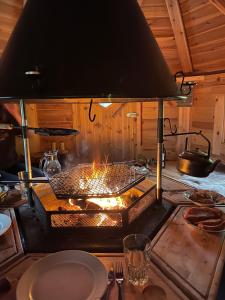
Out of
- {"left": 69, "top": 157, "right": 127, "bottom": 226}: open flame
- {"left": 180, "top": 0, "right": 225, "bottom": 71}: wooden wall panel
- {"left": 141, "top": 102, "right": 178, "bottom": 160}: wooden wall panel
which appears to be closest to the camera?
{"left": 69, "top": 157, "right": 127, "bottom": 226}: open flame

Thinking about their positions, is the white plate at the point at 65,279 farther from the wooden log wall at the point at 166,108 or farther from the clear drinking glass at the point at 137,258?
the wooden log wall at the point at 166,108

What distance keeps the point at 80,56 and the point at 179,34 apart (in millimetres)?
2363

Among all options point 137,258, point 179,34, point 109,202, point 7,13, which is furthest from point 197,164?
point 7,13

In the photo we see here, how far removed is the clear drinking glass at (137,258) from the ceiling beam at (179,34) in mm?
2658

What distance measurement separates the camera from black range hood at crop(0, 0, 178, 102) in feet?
3.11

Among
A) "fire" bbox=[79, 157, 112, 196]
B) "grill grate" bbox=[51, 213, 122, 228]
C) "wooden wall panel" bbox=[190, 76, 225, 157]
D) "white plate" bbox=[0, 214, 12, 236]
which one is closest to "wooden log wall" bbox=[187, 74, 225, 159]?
"wooden wall panel" bbox=[190, 76, 225, 157]

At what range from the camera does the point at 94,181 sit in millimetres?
1400

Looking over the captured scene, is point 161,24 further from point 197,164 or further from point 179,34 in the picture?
point 197,164

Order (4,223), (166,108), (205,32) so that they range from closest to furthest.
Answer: (4,223)
(205,32)
(166,108)

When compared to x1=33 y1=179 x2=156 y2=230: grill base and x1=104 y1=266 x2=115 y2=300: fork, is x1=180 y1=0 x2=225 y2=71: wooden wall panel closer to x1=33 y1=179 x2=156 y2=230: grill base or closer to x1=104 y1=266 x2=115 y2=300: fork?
x1=33 y1=179 x2=156 y2=230: grill base

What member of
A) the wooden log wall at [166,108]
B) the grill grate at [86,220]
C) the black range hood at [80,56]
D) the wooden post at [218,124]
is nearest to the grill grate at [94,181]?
the grill grate at [86,220]

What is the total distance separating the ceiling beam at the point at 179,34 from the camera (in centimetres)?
257

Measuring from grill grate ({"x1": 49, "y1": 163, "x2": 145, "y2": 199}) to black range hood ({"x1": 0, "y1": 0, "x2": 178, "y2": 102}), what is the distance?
1.69 ft

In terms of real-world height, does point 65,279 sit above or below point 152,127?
below
